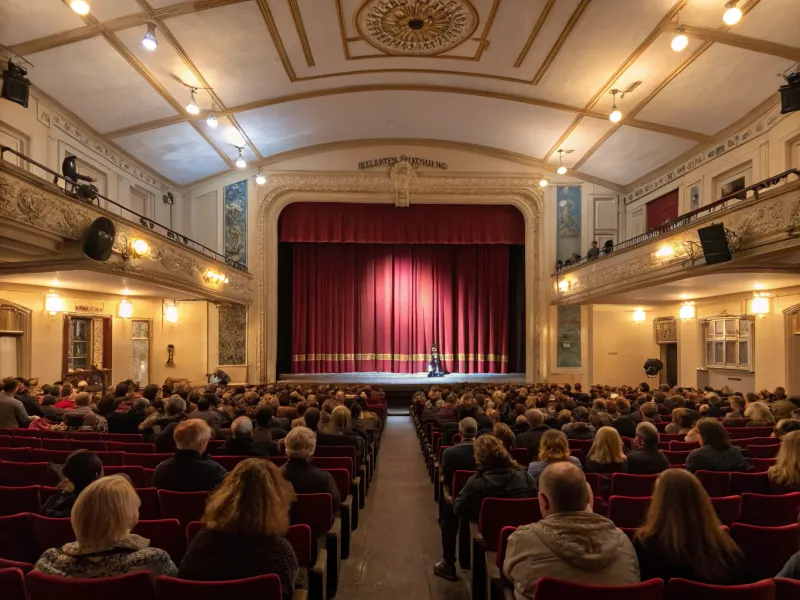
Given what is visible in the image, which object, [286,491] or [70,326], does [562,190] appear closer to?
[70,326]

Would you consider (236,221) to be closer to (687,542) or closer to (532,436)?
(532,436)

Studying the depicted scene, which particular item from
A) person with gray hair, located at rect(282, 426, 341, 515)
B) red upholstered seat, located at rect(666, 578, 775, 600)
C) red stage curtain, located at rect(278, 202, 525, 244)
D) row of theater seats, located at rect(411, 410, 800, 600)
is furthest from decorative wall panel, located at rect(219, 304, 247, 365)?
red upholstered seat, located at rect(666, 578, 775, 600)

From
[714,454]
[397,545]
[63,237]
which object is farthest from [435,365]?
[714,454]

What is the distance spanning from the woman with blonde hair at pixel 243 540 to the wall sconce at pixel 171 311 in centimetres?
1423

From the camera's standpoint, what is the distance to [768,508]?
338 cm

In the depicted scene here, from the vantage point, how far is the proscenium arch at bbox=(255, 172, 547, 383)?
16688 mm

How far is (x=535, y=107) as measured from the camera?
13.4m

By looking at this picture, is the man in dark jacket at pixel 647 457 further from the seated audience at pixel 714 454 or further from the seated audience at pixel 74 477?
the seated audience at pixel 74 477

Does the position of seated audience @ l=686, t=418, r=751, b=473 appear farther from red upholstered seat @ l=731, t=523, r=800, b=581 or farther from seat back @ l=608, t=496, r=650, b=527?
red upholstered seat @ l=731, t=523, r=800, b=581

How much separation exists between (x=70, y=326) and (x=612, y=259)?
12.6 m

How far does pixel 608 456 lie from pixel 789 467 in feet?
3.69

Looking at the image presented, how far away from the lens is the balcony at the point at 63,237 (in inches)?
271

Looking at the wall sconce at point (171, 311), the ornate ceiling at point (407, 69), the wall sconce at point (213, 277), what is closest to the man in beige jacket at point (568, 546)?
the ornate ceiling at point (407, 69)

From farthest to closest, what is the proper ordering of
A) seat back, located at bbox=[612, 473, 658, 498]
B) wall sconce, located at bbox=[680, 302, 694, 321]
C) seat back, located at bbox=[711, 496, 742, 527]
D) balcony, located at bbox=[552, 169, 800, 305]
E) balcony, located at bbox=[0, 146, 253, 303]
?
wall sconce, located at bbox=[680, 302, 694, 321], balcony, located at bbox=[552, 169, 800, 305], balcony, located at bbox=[0, 146, 253, 303], seat back, located at bbox=[612, 473, 658, 498], seat back, located at bbox=[711, 496, 742, 527]
